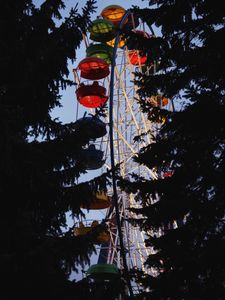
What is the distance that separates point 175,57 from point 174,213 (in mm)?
2489

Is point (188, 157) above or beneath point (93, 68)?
beneath

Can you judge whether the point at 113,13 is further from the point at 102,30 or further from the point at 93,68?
the point at 93,68

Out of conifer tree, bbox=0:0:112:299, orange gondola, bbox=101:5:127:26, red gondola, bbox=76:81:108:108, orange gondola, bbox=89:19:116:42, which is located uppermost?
orange gondola, bbox=101:5:127:26

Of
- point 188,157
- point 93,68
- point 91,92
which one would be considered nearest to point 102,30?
point 93,68

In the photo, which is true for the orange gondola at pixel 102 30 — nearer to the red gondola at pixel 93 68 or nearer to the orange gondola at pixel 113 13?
the red gondola at pixel 93 68

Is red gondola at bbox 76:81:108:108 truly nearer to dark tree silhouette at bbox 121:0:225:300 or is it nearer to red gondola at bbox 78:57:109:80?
red gondola at bbox 78:57:109:80

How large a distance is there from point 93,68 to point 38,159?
10.9 metres

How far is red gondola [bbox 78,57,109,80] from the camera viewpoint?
1554 centimetres

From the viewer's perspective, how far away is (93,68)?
15.7 metres

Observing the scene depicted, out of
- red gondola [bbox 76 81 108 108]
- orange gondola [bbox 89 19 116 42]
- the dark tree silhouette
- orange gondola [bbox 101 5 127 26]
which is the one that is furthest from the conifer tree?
orange gondola [bbox 101 5 127 26]

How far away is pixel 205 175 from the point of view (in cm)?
666

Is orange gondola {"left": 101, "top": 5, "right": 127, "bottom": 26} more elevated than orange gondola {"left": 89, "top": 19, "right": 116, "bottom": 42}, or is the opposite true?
orange gondola {"left": 101, "top": 5, "right": 127, "bottom": 26}

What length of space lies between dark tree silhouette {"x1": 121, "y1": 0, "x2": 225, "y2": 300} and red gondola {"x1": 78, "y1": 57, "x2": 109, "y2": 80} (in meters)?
8.07

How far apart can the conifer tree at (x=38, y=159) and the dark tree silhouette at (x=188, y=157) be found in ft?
4.58
